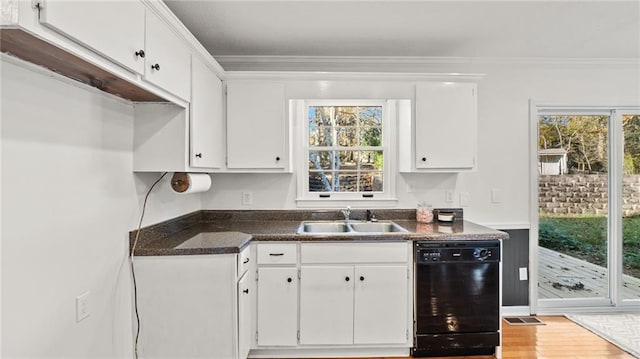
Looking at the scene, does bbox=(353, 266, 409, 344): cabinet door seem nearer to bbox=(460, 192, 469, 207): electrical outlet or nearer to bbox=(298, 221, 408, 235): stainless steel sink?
bbox=(298, 221, 408, 235): stainless steel sink

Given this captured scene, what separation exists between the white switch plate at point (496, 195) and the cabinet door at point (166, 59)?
2.73m

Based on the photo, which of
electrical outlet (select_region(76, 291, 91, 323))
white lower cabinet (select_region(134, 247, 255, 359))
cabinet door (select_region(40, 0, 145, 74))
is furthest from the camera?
white lower cabinet (select_region(134, 247, 255, 359))

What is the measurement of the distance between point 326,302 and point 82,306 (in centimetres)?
144

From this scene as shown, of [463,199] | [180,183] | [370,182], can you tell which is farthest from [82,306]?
[463,199]

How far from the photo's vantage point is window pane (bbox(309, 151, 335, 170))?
3166mm

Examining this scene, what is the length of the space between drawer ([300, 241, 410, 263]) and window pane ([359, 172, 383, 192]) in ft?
2.83

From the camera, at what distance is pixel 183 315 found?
6.61 feet

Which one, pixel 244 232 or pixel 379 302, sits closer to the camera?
pixel 379 302

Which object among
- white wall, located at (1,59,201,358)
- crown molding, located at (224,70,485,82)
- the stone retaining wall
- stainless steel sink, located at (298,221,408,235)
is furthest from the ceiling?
stainless steel sink, located at (298,221,408,235)

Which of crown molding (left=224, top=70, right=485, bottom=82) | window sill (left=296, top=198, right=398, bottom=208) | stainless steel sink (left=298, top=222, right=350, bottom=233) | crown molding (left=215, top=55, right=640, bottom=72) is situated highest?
crown molding (left=215, top=55, right=640, bottom=72)

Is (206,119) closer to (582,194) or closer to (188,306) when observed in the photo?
(188,306)

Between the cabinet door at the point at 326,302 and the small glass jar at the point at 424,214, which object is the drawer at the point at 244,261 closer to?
the cabinet door at the point at 326,302

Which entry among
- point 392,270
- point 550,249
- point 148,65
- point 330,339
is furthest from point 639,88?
point 148,65

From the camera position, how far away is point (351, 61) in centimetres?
312
